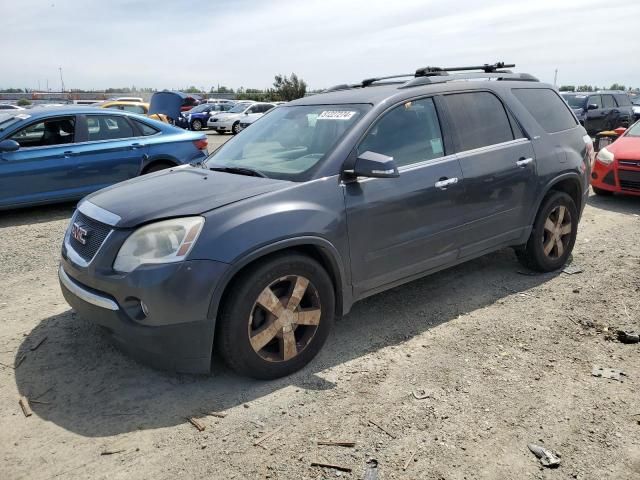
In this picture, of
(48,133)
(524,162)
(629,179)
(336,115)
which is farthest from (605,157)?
(48,133)

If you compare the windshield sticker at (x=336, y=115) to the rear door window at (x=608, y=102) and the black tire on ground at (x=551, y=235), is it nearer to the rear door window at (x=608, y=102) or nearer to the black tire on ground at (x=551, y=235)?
the black tire on ground at (x=551, y=235)

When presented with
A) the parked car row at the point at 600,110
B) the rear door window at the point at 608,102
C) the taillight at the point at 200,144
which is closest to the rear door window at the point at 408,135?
the taillight at the point at 200,144

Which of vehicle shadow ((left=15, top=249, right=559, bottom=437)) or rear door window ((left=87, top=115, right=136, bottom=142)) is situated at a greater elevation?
rear door window ((left=87, top=115, right=136, bottom=142))

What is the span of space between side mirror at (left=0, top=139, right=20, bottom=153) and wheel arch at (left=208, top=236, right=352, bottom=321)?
5.67 m

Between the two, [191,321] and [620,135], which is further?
[620,135]

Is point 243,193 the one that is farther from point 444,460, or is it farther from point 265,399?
point 444,460

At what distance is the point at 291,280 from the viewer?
10.7ft

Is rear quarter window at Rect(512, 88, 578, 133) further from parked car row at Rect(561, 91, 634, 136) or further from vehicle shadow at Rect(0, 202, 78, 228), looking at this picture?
parked car row at Rect(561, 91, 634, 136)

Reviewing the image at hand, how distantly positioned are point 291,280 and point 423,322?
1.38 meters

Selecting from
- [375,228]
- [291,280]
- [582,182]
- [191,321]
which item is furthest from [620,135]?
[191,321]

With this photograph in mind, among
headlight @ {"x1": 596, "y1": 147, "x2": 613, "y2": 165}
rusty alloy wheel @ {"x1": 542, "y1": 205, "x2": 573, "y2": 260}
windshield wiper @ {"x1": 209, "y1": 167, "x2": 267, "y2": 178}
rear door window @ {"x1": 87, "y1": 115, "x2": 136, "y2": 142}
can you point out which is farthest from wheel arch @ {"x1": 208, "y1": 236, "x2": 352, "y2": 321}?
headlight @ {"x1": 596, "y1": 147, "x2": 613, "y2": 165}

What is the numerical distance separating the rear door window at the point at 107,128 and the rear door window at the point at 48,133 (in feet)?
0.80

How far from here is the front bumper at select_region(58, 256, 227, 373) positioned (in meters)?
2.91

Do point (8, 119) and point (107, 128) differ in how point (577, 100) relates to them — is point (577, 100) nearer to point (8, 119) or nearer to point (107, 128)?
point (107, 128)
